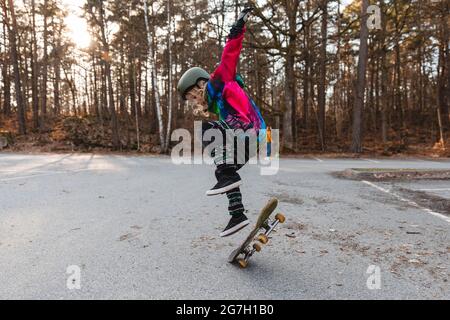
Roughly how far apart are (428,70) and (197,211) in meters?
42.1

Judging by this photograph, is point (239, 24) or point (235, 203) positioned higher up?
point (239, 24)

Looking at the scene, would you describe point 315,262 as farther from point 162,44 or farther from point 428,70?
point 428,70

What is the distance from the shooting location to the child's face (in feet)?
10.7

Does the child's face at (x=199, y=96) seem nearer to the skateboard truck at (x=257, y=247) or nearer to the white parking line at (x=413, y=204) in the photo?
the skateboard truck at (x=257, y=247)

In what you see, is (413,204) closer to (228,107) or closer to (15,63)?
(228,107)

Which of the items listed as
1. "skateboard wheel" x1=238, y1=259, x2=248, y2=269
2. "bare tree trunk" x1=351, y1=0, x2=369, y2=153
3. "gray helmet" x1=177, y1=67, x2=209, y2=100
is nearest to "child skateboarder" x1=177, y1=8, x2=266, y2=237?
"gray helmet" x1=177, y1=67, x2=209, y2=100

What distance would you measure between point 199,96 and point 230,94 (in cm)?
39

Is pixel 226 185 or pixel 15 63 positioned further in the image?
pixel 15 63

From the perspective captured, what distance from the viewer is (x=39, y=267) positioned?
3.09 m

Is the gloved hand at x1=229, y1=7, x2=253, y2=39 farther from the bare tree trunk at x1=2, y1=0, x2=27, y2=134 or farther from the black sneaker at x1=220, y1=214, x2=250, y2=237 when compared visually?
the bare tree trunk at x1=2, y1=0, x2=27, y2=134

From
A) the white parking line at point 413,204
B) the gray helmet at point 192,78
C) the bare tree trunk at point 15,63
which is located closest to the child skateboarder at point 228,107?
the gray helmet at point 192,78

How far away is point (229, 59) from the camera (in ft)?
9.88

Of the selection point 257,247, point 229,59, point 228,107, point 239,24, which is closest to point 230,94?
point 228,107

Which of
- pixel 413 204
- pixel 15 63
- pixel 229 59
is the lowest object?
pixel 413 204
